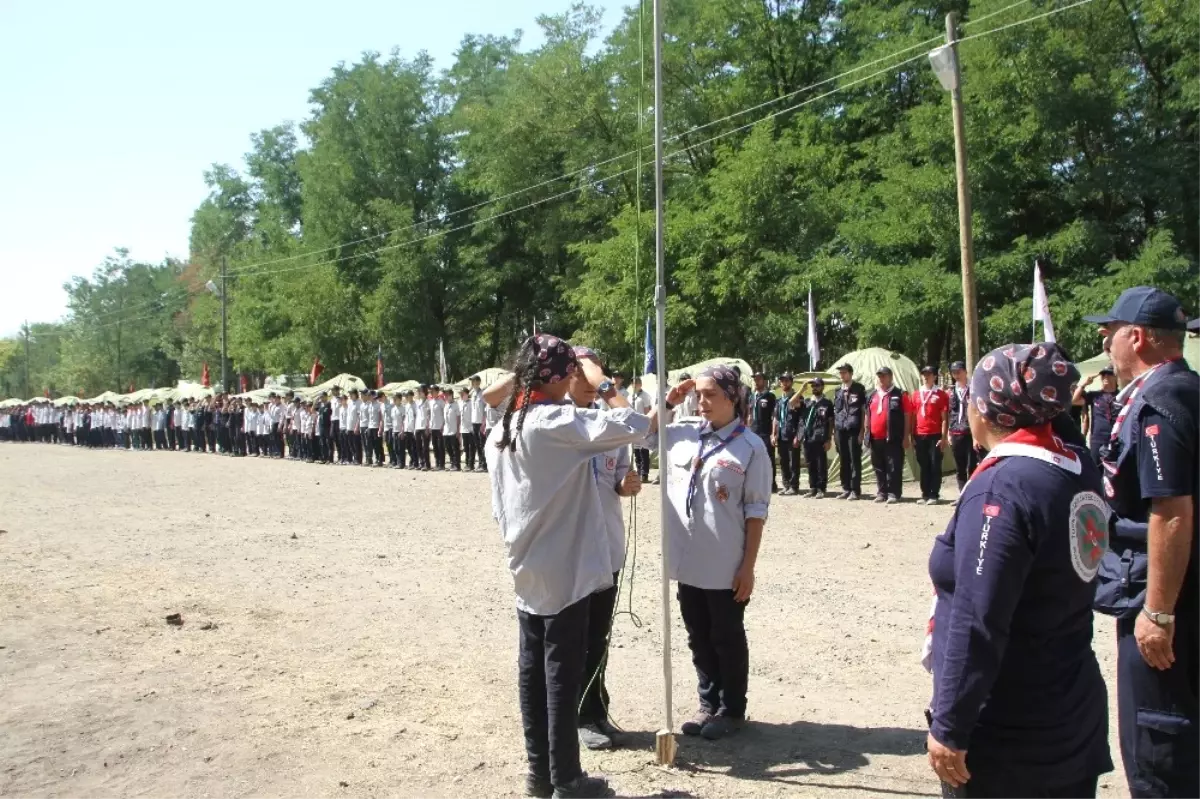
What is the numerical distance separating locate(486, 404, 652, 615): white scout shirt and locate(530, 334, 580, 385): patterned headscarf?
130 mm

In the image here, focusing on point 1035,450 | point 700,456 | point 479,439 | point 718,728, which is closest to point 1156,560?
point 1035,450

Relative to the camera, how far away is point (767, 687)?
5809mm

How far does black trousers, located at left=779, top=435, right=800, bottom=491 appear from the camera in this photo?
54.4 ft

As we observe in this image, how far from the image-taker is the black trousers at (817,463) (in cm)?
1591

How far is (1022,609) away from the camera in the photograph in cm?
255

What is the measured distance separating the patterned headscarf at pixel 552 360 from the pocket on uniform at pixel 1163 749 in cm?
239

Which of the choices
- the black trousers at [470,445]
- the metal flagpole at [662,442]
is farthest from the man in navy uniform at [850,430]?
the metal flagpole at [662,442]

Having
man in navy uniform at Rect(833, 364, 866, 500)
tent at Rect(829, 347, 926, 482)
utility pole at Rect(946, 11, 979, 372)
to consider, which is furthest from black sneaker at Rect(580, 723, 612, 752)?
tent at Rect(829, 347, 926, 482)

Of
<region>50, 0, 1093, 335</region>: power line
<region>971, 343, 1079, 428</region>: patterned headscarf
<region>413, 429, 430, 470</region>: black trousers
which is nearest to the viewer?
<region>971, 343, 1079, 428</region>: patterned headscarf

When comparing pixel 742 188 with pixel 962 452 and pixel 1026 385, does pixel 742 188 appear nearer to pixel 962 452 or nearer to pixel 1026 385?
pixel 962 452

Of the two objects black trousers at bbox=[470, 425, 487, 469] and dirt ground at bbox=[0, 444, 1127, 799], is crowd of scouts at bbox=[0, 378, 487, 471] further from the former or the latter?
dirt ground at bbox=[0, 444, 1127, 799]

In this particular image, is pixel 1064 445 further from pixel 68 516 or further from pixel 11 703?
pixel 68 516

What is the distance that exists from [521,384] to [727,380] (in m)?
1.30

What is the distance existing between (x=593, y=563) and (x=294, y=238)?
53011 millimetres
